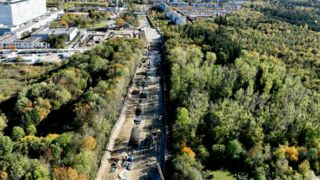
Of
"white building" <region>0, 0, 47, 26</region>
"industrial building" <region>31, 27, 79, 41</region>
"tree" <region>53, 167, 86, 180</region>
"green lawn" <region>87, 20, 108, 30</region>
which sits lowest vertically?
"tree" <region>53, 167, 86, 180</region>

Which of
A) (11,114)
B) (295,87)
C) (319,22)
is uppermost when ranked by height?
(319,22)

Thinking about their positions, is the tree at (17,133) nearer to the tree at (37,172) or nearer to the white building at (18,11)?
the tree at (37,172)

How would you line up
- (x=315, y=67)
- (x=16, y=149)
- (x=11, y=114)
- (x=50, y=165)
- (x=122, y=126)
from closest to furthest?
1. (x=50, y=165)
2. (x=16, y=149)
3. (x=122, y=126)
4. (x=11, y=114)
5. (x=315, y=67)

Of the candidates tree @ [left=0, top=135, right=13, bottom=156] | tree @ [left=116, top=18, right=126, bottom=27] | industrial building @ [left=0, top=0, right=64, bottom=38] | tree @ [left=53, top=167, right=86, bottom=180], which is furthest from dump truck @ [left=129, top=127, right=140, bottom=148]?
tree @ [left=116, top=18, right=126, bottom=27]

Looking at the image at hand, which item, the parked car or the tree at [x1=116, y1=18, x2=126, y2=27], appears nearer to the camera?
the parked car

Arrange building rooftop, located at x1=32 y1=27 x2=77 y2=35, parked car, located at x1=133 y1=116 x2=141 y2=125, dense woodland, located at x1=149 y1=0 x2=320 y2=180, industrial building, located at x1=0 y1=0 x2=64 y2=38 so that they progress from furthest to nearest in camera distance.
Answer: industrial building, located at x1=0 y1=0 x2=64 y2=38, building rooftop, located at x1=32 y1=27 x2=77 y2=35, parked car, located at x1=133 y1=116 x2=141 y2=125, dense woodland, located at x1=149 y1=0 x2=320 y2=180

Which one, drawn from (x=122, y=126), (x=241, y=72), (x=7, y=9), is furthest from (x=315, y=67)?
(x=7, y=9)

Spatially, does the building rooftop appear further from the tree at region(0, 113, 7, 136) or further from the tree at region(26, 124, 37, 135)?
the tree at region(26, 124, 37, 135)

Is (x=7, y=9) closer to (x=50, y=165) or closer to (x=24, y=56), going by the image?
(x=24, y=56)
